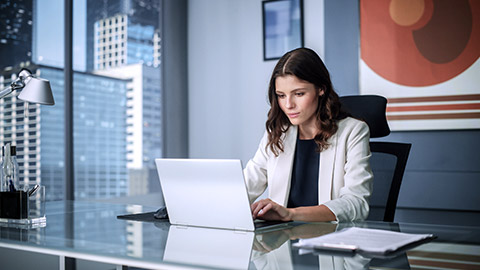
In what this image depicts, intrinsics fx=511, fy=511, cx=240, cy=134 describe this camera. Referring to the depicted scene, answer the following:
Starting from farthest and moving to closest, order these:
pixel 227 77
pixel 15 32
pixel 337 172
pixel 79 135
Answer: pixel 227 77 → pixel 79 135 → pixel 15 32 → pixel 337 172

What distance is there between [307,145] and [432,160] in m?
1.22

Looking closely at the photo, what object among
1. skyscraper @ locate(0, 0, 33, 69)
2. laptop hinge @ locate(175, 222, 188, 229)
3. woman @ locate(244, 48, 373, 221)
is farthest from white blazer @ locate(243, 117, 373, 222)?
skyscraper @ locate(0, 0, 33, 69)

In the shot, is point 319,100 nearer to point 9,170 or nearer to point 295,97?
point 295,97

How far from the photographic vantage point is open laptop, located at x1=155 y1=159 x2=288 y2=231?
132 centimetres

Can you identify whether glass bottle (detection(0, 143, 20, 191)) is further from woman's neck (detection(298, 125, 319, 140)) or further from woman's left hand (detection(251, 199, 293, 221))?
woman's neck (detection(298, 125, 319, 140))

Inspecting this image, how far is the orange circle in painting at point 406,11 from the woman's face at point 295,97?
134 cm

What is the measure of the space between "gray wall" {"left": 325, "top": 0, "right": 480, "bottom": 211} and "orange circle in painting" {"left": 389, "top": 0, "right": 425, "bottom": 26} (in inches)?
9.6

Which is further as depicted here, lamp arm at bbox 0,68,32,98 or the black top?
the black top

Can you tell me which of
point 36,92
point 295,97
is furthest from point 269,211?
point 36,92

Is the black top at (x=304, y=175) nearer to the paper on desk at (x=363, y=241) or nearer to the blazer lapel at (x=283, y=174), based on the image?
the blazer lapel at (x=283, y=174)

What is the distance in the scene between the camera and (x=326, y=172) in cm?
196

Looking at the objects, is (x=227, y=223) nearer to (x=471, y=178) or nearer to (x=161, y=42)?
(x=471, y=178)

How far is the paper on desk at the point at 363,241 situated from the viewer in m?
1.02

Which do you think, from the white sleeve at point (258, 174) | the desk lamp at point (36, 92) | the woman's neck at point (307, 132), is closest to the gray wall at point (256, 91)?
the woman's neck at point (307, 132)
